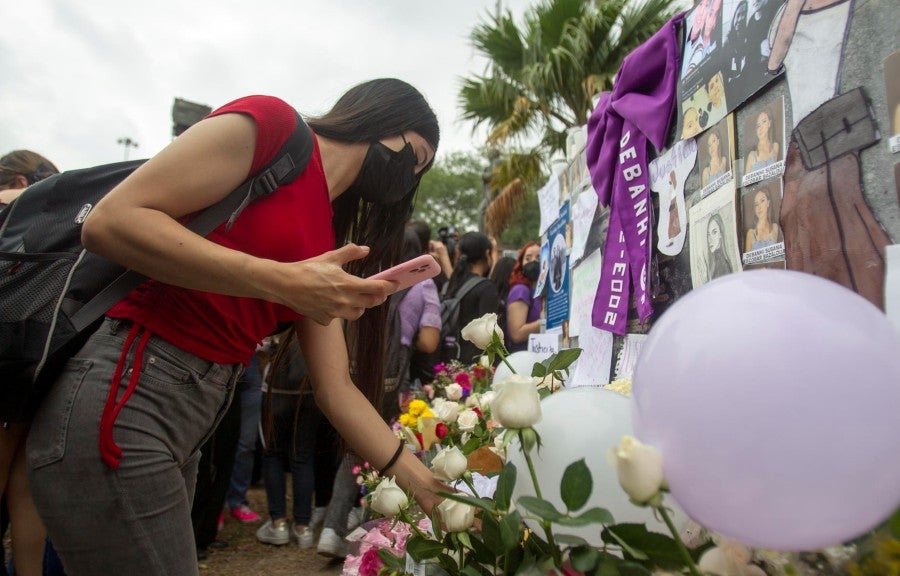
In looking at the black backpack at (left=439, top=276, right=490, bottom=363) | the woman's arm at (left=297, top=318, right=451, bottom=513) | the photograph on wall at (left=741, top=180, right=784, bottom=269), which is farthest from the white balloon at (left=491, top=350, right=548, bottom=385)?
the black backpack at (left=439, top=276, right=490, bottom=363)

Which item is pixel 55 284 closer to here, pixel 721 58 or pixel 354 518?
pixel 721 58

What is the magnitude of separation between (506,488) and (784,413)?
0.33 meters

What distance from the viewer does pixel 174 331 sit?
40.6 inches

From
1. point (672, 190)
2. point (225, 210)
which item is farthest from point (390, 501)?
point (672, 190)

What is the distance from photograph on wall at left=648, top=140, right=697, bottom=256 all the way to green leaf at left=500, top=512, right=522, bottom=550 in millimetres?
1039

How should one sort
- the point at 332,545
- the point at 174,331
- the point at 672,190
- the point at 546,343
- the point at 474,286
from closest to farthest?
the point at 174,331 < the point at 672,190 < the point at 546,343 < the point at 332,545 < the point at 474,286

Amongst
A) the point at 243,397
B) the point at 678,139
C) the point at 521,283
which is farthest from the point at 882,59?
the point at 243,397

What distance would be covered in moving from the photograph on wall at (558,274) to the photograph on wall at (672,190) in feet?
3.13

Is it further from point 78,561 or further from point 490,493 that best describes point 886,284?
point 78,561

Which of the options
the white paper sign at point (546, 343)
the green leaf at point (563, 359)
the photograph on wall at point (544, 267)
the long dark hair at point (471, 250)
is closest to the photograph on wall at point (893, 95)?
the green leaf at point (563, 359)

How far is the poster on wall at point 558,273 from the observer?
8.63ft

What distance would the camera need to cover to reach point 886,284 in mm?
793

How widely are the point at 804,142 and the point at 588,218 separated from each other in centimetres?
128

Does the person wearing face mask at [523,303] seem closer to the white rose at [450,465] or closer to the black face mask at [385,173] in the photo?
the black face mask at [385,173]
